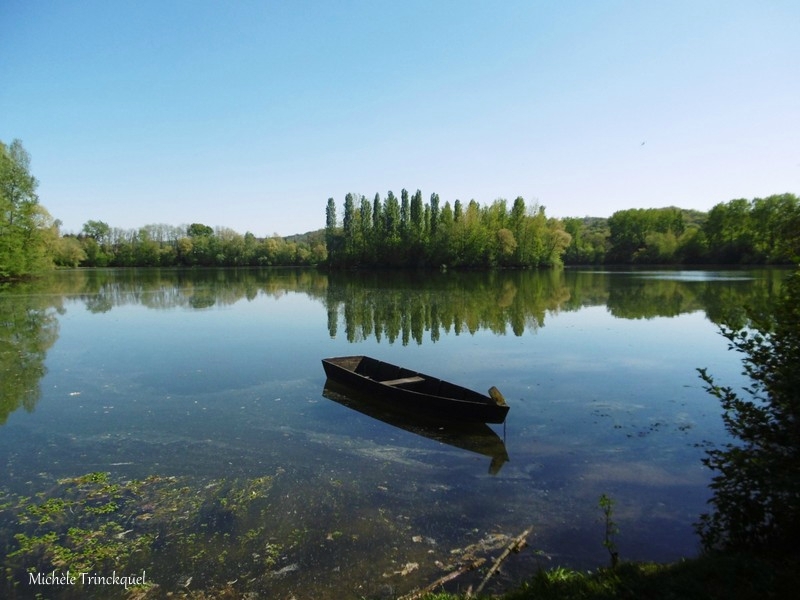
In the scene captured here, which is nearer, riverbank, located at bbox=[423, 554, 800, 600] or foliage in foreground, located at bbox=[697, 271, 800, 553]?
riverbank, located at bbox=[423, 554, 800, 600]

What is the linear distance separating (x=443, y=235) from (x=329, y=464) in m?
85.6

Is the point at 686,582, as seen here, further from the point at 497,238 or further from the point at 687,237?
the point at 687,237

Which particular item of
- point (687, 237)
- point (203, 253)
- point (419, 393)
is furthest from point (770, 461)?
point (203, 253)

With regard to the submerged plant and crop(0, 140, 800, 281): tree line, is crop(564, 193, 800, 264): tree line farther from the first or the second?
the submerged plant

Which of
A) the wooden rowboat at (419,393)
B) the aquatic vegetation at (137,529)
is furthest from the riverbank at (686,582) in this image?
the wooden rowboat at (419,393)

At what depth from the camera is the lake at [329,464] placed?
21.7ft

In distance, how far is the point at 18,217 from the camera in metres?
54.2

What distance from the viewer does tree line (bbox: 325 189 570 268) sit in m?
92.7

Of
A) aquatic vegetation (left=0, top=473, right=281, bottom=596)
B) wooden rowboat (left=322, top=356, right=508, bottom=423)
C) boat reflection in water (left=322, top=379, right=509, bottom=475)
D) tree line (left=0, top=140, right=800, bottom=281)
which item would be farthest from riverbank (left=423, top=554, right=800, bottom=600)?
tree line (left=0, top=140, right=800, bottom=281)

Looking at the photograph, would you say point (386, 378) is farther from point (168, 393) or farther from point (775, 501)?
point (775, 501)

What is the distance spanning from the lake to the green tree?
4052 cm

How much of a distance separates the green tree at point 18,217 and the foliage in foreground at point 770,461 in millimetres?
63818

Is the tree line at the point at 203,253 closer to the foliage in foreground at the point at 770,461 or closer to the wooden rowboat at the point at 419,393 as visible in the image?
the wooden rowboat at the point at 419,393

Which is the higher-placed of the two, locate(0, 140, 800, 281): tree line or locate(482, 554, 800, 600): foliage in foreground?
locate(0, 140, 800, 281): tree line
